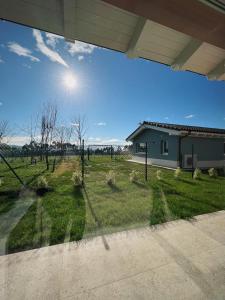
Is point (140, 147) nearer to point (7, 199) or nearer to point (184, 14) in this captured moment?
point (7, 199)

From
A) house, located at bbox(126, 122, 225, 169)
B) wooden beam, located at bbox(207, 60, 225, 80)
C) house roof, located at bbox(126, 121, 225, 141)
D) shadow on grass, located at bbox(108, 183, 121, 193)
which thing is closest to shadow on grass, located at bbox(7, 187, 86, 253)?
shadow on grass, located at bbox(108, 183, 121, 193)

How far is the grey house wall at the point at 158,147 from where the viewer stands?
1325 cm

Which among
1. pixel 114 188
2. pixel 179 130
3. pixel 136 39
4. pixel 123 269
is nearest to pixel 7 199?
pixel 114 188

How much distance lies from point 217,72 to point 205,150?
43.7ft

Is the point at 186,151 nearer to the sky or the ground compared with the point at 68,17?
nearer to the ground

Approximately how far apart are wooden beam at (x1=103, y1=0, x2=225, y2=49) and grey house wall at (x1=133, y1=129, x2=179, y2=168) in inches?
484

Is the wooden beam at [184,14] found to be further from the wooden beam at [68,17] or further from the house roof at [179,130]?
the house roof at [179,130]

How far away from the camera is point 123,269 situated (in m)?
2.23

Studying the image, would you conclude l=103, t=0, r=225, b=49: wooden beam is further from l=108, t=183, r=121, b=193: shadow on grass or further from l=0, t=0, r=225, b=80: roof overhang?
l=108, t=183, r=121, b=193: shadow on grass

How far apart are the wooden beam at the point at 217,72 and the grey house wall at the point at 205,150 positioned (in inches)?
446

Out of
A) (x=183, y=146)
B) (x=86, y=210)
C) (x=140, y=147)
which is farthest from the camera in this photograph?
(x=140, y=147)

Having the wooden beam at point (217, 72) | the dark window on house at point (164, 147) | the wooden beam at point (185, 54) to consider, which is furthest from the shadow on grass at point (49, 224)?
the dark window on house at point (164, 147)

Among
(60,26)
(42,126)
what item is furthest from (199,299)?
(42,126)

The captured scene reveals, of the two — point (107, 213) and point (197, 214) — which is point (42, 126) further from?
point (197, 214)
